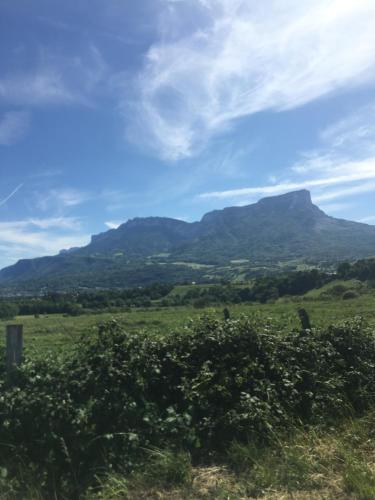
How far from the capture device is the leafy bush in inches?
179

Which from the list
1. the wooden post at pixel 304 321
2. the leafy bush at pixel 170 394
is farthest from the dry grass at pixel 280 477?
the wooden post at pixel 304 321

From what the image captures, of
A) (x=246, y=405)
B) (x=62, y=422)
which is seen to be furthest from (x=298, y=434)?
(x=62, y=422)

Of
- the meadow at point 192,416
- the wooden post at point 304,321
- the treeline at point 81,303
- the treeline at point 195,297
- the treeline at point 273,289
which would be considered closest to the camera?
the meadow at point 192,416

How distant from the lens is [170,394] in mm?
5363

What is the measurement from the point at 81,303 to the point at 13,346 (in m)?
100.0

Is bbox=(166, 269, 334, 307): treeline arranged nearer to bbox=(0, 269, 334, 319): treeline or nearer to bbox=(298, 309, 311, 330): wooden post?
bbox=(0, 269, 334, 319): treeline

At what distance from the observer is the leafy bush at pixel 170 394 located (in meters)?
4.54

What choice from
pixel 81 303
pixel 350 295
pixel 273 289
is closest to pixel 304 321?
pixel 350 295

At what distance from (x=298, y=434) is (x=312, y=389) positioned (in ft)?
2.86

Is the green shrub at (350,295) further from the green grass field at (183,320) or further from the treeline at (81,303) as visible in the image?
the treeline at (81,303)

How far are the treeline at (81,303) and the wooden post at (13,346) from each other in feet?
265

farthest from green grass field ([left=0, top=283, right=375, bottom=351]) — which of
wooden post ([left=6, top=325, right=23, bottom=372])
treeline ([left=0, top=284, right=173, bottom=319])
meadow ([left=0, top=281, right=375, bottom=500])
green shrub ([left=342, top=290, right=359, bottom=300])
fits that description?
treeline ([left=0, top=284, right=173, bottom=319])

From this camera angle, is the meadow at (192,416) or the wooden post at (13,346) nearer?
the meadow at (192,416)

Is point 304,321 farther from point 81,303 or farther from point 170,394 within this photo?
point 81,303
